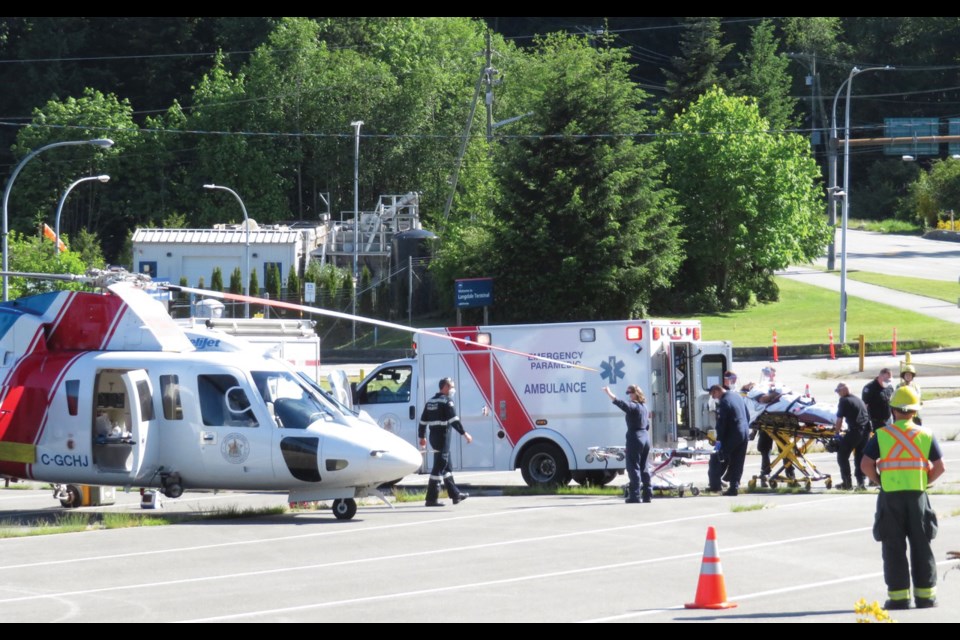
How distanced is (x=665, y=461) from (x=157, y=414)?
277 inches

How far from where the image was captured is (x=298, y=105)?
74000mm

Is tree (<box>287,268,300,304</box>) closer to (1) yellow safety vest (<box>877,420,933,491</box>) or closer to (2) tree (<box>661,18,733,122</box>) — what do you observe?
(2) tree (<box>661,18,733,122</box>)

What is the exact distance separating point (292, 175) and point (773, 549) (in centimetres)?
6582

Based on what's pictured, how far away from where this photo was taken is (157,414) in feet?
56.6

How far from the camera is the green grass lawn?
4569 cm

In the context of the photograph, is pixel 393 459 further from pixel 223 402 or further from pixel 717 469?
pixel 717 469

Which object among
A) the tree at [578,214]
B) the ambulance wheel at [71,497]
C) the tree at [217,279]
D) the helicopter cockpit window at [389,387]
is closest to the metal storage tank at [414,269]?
the tree at [217,279]

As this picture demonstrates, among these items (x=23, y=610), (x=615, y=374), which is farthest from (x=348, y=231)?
(x=23, y=610)

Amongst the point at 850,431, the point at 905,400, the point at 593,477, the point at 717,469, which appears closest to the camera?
the point at 905,400

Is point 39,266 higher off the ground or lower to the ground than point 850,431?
higher

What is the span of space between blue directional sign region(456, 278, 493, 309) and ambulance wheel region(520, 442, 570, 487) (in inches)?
588

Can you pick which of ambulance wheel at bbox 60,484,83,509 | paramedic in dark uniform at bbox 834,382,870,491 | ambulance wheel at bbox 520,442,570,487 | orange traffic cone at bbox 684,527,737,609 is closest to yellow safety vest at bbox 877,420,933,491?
orange traffic cone at bbox 684,527,737,609

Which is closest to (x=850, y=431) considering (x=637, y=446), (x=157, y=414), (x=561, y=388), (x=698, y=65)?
(x=637, y=446)
